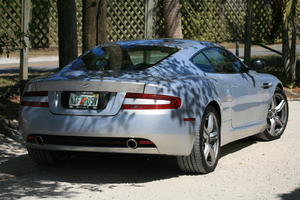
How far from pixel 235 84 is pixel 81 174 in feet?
7.07

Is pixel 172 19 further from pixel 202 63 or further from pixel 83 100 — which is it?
pixel 83 100

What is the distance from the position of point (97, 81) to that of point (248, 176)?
1875mm

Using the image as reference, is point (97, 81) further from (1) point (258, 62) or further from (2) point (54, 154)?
(1) point (258, 62)

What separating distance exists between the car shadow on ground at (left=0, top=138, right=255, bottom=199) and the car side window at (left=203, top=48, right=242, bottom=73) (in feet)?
3.53

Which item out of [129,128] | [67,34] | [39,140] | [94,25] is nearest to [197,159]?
[129,128]

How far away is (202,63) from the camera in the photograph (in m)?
8.43

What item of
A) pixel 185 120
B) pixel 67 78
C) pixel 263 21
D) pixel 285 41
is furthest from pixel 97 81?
pixel 263 21

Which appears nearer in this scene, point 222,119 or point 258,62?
point 222,119

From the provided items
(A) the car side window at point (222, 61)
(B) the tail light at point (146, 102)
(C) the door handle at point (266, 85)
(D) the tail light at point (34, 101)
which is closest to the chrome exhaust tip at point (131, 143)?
(B) the tail light at point (146, 102)

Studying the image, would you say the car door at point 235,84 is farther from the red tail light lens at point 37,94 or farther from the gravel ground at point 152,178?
the red tail light lens at point 37,94

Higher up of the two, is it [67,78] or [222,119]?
[67,78]

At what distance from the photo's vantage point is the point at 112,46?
28.5 ft

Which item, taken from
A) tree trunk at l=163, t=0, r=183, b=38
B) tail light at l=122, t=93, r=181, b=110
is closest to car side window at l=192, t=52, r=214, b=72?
tail light at l=122, t=93, r=181, b=110

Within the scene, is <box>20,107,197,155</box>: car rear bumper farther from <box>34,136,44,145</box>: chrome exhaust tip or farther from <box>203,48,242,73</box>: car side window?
<box>203,48,242,73</box>: car side window
